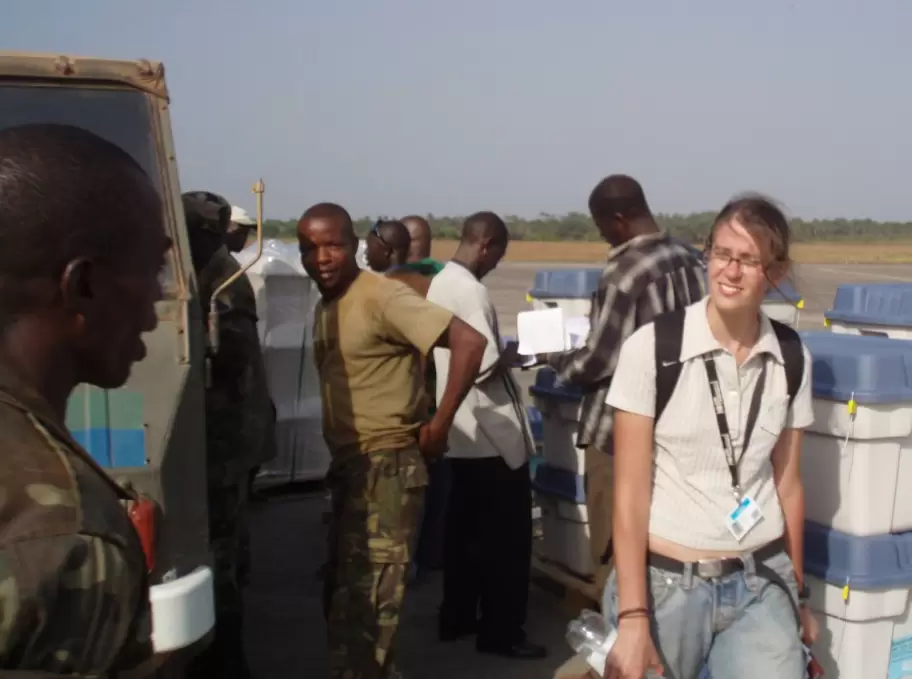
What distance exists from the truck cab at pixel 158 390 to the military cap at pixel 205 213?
0.56 metres

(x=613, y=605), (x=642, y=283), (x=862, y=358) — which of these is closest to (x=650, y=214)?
(x=642, y=283)

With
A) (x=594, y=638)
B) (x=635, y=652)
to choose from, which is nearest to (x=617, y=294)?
(x=594, y=638)

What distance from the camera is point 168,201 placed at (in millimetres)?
3543

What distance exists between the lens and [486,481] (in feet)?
15.3

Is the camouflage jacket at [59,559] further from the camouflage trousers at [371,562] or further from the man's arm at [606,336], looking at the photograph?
the man's arm at [606,336]

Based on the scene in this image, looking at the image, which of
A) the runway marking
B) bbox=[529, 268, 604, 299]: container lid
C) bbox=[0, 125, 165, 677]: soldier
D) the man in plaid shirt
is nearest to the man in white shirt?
bbox=[529, 268, 604, 299]: container lid

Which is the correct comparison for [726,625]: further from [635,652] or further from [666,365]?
Result: [666,365]

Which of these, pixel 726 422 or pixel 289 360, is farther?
pixel 289 360

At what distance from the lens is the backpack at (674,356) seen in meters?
2.51

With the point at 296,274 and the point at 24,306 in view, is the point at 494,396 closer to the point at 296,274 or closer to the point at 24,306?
the point at 296,274

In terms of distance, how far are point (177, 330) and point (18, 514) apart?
7.93ft

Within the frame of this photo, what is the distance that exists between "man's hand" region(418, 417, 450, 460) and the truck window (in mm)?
1252

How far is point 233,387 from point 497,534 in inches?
54.7

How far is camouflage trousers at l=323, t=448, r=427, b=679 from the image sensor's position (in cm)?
352
